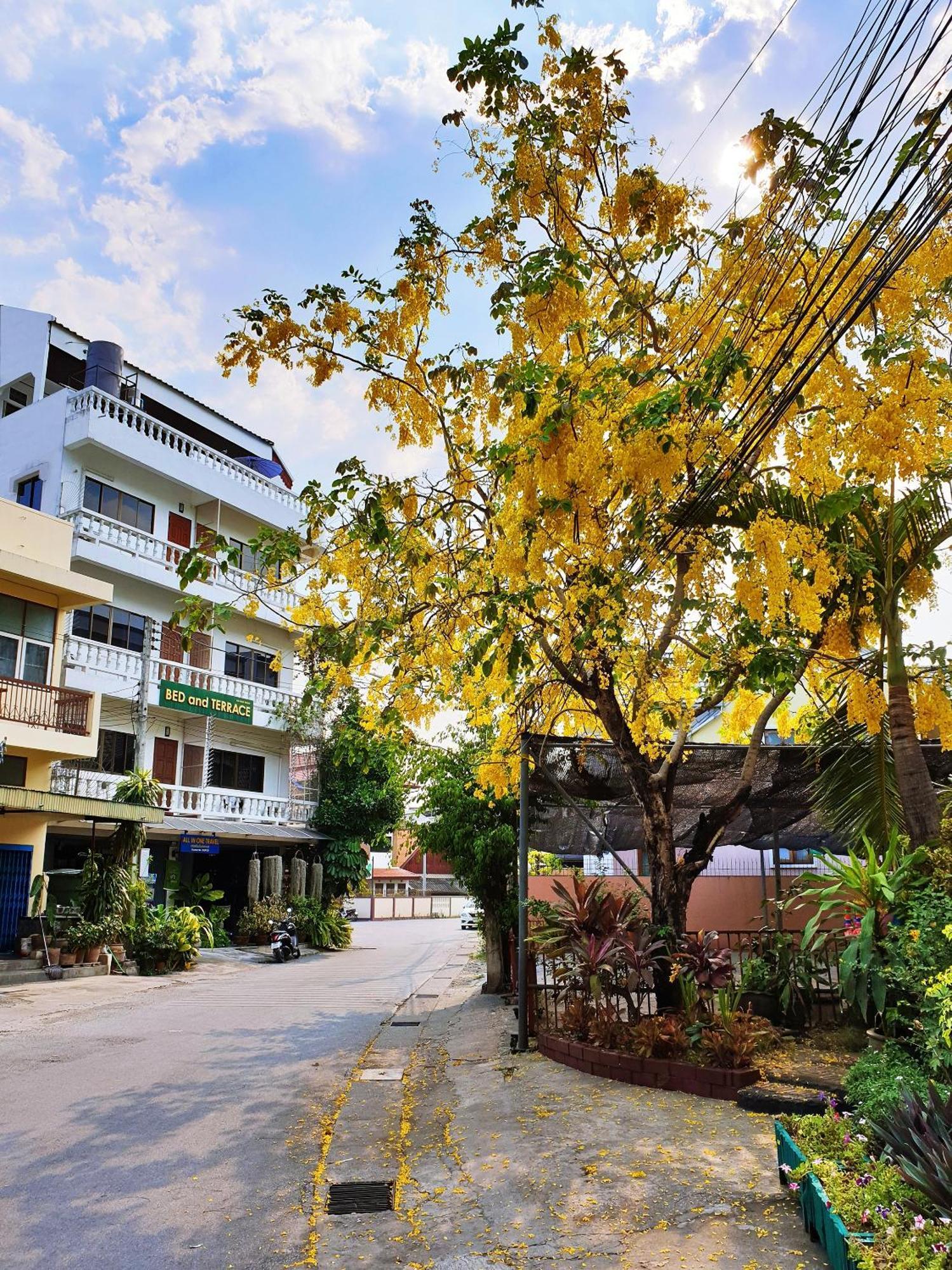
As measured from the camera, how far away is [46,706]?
17.6 m

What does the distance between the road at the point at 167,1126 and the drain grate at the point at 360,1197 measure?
17 cm

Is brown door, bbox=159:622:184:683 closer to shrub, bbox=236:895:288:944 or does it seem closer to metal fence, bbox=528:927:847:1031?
shrub, bbox=236:895:288:944

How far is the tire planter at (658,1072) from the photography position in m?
6.92

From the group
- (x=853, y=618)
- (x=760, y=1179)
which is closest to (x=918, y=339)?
(x=853, y=618)

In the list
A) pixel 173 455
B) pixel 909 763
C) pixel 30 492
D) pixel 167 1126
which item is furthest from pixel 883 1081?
pixel 173 455

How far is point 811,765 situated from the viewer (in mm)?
10016

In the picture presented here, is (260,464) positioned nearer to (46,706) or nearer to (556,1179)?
(46,706)

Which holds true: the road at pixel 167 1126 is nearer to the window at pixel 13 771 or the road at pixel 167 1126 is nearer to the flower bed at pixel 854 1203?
the flower bed at pixel 854 1203

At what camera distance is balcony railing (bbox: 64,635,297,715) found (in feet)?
66.2

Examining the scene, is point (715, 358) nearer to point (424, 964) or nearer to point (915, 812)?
point (915, 812)

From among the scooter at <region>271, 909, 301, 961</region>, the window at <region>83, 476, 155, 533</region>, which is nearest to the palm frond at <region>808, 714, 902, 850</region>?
the scooter at <region>271, 909, 301, 961</region>

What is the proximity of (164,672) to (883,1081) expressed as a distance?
19.3 meters

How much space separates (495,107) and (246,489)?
19.8 metres

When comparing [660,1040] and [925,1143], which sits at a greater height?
[925,1143]
